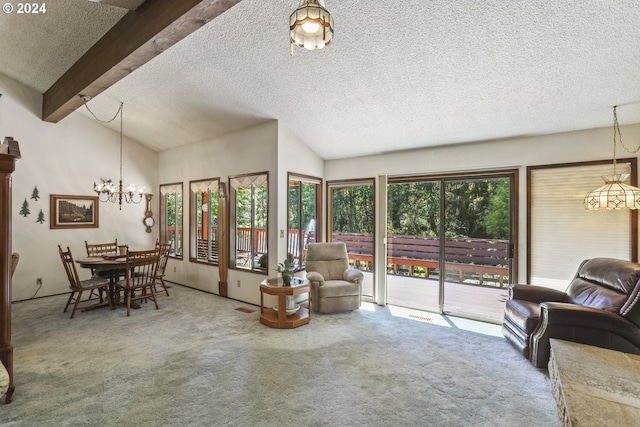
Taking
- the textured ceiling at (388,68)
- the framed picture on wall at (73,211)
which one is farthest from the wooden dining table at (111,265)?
the textured ceiling at (388,68)

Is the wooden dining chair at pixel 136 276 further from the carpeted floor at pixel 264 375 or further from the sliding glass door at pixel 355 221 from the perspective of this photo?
the sliding glass door at pixel 355 221

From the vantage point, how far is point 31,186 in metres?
5.01

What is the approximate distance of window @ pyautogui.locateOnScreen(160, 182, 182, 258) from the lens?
624 centimetres

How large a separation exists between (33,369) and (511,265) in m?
5.45

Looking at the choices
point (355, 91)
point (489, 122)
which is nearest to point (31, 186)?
point (355, 91)

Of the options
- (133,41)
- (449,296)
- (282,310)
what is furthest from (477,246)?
(133,41)

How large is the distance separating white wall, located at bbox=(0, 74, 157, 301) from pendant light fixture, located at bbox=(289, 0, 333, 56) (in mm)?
5012

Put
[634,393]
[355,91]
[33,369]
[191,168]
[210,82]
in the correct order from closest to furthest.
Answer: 1. [634,393]
2. [33,369]
3. [355,91]
4. [210,82]
5. [191,168]

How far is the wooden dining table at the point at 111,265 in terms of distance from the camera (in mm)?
4145

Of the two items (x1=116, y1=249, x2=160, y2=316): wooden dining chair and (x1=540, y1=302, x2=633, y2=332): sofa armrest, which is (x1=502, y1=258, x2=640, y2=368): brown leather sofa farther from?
(x1=116, y1=249, x2=160, y2=316): wooden dining chair

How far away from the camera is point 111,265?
4152mm

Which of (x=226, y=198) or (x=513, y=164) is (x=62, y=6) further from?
(x=513, y=164)

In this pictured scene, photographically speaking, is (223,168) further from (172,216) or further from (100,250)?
(100,250)

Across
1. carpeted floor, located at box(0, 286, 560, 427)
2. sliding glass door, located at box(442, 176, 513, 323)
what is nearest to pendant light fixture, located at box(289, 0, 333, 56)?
carpeted floor, located at box(0, 286, 560, 427)
